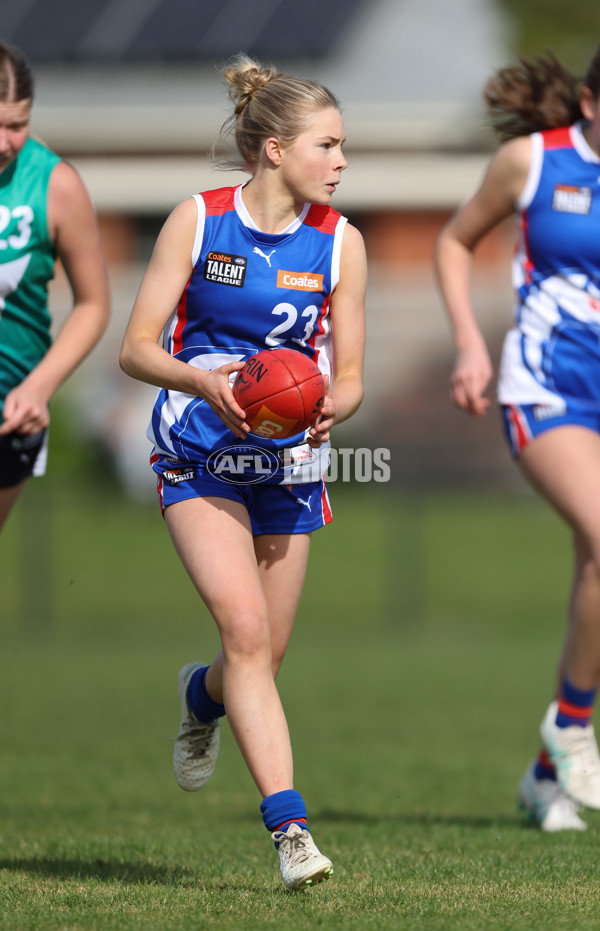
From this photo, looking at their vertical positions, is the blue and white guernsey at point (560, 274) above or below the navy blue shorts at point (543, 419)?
→ above

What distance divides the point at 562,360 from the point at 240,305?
5.40 ft

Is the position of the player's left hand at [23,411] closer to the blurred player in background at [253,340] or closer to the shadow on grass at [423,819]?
the blurred player in background at [253,340]

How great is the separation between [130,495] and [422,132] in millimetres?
8764

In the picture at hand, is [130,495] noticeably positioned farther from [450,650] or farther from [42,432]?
[42,432]

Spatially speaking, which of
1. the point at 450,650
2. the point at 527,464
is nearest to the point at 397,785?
the point at 527,464

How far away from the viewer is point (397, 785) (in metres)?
7.11

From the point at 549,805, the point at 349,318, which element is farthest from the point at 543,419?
the point at 549,805

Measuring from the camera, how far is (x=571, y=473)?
5.21 meters

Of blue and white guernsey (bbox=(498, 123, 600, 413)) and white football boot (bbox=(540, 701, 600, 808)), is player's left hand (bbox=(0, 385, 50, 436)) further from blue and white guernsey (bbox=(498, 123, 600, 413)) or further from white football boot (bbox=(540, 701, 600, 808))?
white football boot (bbox=(540, 701, 600, 808))

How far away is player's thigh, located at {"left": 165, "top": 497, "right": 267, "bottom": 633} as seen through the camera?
162 inches

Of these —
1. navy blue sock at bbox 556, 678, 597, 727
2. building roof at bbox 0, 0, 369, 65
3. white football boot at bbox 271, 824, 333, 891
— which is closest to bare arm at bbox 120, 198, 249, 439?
white football boot at bbox 271, 824, 333, 891

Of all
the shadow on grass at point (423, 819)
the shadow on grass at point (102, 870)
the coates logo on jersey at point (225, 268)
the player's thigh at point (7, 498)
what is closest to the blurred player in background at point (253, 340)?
the coates logo on jersey at point (225, 268)

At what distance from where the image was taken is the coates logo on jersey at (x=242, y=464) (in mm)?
4383

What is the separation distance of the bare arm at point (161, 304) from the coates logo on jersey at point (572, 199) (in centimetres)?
168
